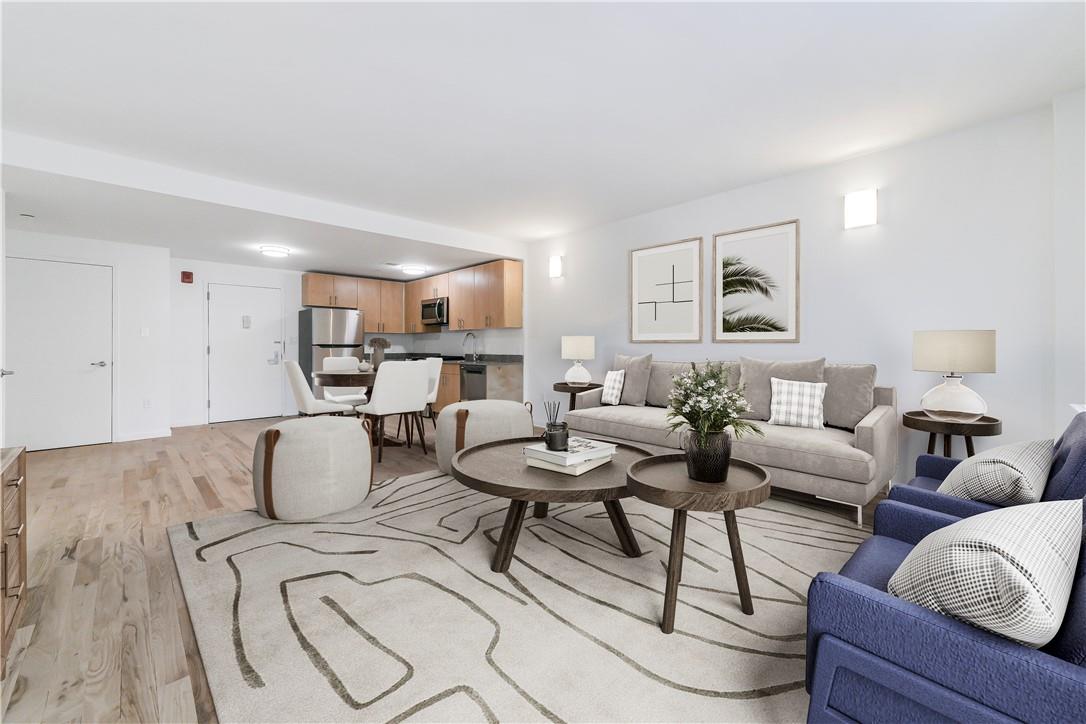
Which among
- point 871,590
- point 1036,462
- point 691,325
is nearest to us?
point 871,590

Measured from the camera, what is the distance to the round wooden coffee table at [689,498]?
173 centimetres

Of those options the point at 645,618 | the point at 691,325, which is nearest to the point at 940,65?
the point at 691,325

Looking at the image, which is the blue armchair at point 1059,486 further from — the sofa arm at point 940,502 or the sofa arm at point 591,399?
the sofa arm at point 591,399

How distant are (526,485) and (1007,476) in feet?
5.53

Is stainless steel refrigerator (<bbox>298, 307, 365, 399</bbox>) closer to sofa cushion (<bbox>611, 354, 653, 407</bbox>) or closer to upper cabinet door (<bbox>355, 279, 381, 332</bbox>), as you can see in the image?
upper cabinet door (<bbox>355, 279, 381, 332</bbox>)

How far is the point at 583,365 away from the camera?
5.63 metres

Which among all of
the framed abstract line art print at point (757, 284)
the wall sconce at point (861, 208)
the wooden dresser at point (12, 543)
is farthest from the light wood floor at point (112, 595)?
the wall sconce at point (861, 208)

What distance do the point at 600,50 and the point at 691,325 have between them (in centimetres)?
282

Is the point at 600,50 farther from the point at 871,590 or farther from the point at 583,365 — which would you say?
the point at 583,365

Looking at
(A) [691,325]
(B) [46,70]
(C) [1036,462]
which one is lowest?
(C) [1036,462]

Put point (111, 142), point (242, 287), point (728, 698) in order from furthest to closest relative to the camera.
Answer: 1. point (242, 287)
2. point (111, 142)
3. point (728, 698)

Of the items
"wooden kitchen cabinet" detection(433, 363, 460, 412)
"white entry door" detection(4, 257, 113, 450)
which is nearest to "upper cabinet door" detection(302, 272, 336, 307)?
"wooden kitchen cabinet" detection(433, 363, 460, 412)

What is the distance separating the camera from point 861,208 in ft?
11.4

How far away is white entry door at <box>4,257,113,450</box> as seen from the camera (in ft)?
15.4
